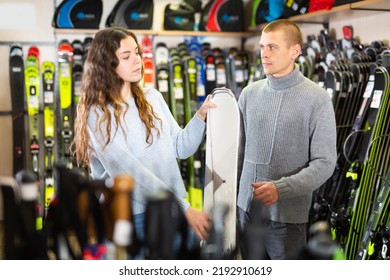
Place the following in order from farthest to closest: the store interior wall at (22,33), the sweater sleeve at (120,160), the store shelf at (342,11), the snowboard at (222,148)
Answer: the store interior wall at (22,33) < the store shelf at (342,11) < the snowboard at (222,148) < the sweater sleeve at (120,160)

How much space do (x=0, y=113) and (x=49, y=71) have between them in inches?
18.1

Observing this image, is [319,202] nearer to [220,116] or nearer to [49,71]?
[220,116]

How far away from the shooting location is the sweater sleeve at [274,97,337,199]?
1553 millimetres

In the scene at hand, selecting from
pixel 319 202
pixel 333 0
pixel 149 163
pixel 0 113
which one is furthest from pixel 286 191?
pixel 0 113

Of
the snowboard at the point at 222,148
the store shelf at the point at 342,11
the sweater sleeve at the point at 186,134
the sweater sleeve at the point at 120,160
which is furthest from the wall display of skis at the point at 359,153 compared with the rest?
the sweater sleeve at the point at 120,160

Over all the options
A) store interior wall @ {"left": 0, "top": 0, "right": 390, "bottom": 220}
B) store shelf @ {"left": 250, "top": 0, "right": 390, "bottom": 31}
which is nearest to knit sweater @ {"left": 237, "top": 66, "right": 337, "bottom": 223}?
store shelf @ {"left": 250, "top": 0, "right": 390, "bottom": 31}

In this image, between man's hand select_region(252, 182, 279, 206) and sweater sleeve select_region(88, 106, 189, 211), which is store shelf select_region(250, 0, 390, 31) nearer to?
man's hand select_region(252, 182, 279, 206)

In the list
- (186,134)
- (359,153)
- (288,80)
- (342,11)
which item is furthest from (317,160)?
(342,11)

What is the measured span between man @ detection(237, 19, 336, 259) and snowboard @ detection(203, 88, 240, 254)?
90mm

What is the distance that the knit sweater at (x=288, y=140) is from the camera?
1582 millimetres

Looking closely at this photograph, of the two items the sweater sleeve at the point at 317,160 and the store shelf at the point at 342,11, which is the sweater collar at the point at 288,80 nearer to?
the sweater sleeve at the point at 317,160

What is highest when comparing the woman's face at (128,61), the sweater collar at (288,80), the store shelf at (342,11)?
the store shelf at (342,11)

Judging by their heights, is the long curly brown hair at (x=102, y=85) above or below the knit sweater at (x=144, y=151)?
above

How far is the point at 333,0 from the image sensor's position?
2.67 m
